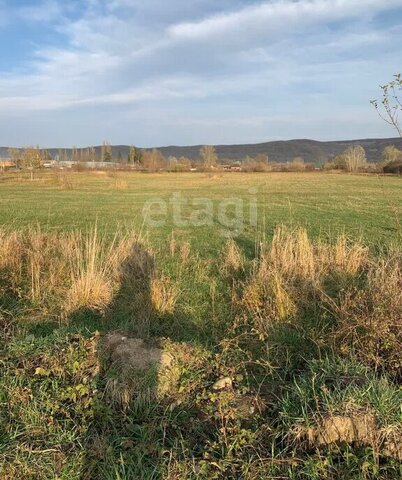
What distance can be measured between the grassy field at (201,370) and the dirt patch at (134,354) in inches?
A: 0.7

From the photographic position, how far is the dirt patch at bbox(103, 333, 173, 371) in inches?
161

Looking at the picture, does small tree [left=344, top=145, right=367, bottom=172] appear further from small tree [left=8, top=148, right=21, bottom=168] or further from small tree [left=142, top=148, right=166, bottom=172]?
small tree [left=8, top=148, right=21, bottom=168]

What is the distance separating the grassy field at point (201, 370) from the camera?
297cm

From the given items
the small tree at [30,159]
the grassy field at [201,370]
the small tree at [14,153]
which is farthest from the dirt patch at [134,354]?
the small tree at [14,153]

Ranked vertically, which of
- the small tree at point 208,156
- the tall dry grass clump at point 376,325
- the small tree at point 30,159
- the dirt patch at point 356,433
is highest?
the small tree at point 208,156

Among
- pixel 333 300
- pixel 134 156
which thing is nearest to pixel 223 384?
pixel 333 300

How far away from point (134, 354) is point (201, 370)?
0.66 metres

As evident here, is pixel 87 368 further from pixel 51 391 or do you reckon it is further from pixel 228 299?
pixel 228 299

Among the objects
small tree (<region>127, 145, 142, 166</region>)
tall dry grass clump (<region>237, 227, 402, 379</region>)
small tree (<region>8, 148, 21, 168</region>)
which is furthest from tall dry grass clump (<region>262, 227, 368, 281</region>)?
small tree (<region>127, 145, 142, 166</region>)

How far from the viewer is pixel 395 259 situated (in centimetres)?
621

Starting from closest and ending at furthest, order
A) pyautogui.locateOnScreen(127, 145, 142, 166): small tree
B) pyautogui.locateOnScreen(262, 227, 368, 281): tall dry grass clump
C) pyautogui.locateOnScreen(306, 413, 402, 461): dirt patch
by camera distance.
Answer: pyautogui.locateOnScreen(306, 413, 402, 461): dirt patch, pyautogui.locateOnScreen(262, 227, 368, 281): tall dry grass clump, pyautogui.locateOnScreen(127, 145, 142, 166): small tree

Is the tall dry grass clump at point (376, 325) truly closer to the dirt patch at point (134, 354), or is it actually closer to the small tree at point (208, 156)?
the dirt patch at point (134, 354)

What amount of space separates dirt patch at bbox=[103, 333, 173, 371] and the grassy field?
17 mm

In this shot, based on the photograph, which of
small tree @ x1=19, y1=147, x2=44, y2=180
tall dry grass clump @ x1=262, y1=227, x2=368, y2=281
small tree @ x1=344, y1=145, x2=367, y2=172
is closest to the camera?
tall dry grass clump @ x1=262, y1=227, x2=368, y2=281
